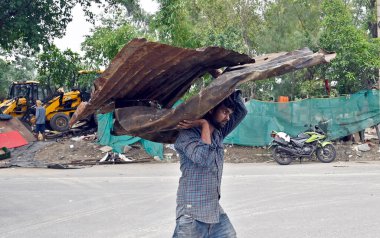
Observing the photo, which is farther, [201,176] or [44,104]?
[44,104]

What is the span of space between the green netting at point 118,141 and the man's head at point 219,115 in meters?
12.8

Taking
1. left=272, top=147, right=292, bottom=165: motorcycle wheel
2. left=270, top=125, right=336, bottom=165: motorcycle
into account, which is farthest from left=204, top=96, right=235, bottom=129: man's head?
left=272, top=147, right=292, bottom=165: motorcycle wheel

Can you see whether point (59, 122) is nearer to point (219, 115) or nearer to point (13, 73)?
point (219, 115)

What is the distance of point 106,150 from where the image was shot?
17688 millimetres

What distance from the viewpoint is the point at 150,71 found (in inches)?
145

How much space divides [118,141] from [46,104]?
8.09 meters

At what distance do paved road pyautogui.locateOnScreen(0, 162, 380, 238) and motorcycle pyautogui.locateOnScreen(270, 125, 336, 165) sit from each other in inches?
45.5

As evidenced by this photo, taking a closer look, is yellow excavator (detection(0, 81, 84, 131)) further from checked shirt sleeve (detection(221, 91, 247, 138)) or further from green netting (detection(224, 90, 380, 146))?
checked shirt sleeve (detection(221, 91, 247, 138))

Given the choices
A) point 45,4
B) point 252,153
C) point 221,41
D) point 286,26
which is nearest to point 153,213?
point 45,4

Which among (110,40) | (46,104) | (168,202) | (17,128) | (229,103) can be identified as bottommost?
(168,202)

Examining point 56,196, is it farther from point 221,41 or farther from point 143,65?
point 221,41

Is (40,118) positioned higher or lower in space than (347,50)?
lower

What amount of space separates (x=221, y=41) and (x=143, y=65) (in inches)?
723

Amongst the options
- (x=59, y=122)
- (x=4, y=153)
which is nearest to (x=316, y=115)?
(x=4, y=153)
